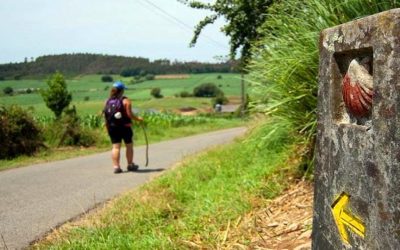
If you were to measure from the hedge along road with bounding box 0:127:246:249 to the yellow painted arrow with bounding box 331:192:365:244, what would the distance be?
10.7ft

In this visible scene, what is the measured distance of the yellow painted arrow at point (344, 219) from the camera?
1980 millimetres

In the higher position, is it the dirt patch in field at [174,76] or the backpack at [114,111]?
the dirt patch in field at [174,76]

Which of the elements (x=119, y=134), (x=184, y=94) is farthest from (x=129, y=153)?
(x=184, y=94)

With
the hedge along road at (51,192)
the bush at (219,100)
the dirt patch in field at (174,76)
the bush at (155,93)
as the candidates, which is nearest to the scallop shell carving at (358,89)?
the hedge along road at (51,192)

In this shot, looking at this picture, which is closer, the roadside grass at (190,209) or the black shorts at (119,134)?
the roadside grass at (190,209)

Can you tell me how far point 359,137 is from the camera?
1948 millimetres

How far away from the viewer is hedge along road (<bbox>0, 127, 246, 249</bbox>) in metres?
5.50

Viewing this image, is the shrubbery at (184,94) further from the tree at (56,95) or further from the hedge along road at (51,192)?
the hedge along road at (51,192)

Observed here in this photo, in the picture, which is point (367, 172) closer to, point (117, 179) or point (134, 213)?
point (134, 213)

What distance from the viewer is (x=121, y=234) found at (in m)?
4.27

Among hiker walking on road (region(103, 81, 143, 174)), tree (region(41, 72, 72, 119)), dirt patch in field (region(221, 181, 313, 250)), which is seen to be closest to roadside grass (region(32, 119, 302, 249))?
dirt patch in field (region(221, 181, 313, 250))

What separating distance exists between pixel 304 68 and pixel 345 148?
80.7 inches

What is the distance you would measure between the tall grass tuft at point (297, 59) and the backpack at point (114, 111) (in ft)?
15.6

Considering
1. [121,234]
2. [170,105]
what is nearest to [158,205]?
[121,234]
